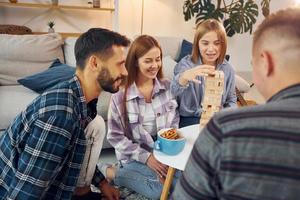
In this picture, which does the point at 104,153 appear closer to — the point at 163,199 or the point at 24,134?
the point at 163,199

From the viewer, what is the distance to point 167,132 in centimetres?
153

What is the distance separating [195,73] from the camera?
171 cm

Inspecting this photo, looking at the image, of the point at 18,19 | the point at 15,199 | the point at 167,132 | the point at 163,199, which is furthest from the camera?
the point at 18,19

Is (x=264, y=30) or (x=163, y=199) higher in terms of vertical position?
(x=264, y=30)

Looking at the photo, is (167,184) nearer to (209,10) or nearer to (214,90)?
(214,90)

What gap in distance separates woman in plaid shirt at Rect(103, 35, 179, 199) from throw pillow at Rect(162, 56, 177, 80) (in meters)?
0.68

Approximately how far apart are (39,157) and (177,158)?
2.05 ft

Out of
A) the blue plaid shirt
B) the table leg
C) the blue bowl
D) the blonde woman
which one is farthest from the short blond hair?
the blonde woman

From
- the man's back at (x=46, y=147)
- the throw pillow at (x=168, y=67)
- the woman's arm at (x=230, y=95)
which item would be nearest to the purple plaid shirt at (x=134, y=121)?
the woman's arm at (x=230, y=95)

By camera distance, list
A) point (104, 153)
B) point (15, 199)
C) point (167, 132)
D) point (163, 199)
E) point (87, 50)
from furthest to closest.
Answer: point (104, 153) < point (163, 199) < point (167, 132) < point (87, 50) < point (15, 199)

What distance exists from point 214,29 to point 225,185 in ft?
4.79

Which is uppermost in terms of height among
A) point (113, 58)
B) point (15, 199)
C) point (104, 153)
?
point (113, 58)

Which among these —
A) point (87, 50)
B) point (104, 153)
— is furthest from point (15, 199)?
point (104, 153)

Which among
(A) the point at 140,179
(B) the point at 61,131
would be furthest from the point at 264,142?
(A) the point at 140,179
